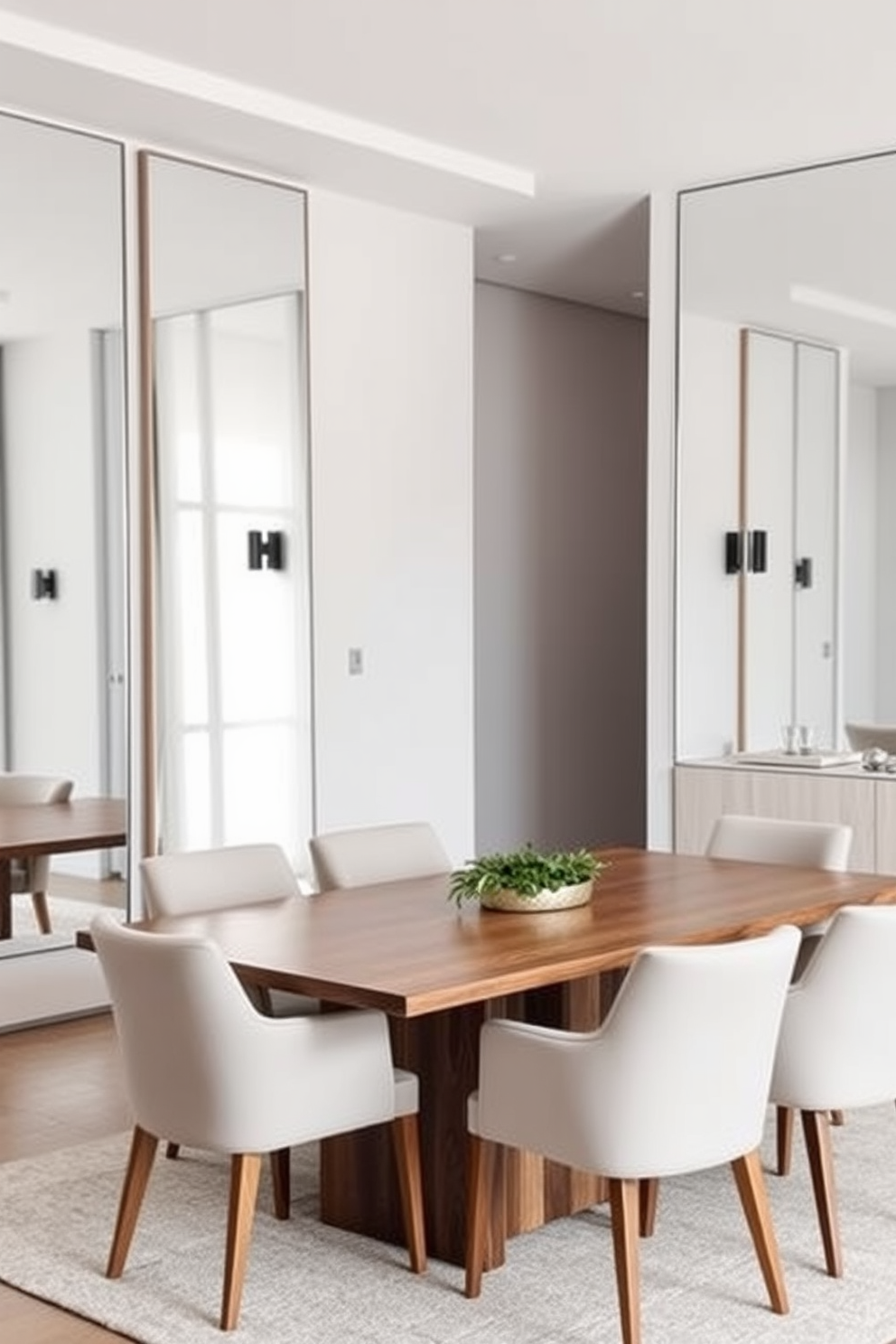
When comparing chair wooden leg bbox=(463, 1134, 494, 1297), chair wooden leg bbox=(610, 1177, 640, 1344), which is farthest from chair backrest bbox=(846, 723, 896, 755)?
chair wooden leg bbox=(610, 1177, 640, 1344)

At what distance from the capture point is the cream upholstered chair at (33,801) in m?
5.46

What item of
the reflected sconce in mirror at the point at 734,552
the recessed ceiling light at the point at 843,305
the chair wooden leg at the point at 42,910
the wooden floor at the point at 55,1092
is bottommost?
the wooden floor at the point at 55,1092

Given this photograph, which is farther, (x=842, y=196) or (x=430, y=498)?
(x=430, y=498)

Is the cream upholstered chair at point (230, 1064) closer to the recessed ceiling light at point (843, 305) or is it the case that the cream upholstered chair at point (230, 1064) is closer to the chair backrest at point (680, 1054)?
the chair backrest at point (680, 1054)

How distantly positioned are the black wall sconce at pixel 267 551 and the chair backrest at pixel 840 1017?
331cm

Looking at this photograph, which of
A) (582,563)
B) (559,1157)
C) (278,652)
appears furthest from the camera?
(582,563)

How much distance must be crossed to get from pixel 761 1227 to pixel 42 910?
3046 mm

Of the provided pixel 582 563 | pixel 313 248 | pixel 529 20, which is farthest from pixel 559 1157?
pixel 582 563

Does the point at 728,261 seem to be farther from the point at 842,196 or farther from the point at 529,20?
the point at 529,20

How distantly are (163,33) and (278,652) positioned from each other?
→ 89.1 inches

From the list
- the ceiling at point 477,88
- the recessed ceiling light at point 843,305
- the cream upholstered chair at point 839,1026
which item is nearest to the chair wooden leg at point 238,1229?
the cream upholstered chair at point 839,1026

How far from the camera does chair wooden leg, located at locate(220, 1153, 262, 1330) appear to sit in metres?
3.16

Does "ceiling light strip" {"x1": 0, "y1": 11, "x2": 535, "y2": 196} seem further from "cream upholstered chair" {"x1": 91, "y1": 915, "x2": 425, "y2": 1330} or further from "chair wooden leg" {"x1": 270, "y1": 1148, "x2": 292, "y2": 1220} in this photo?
"chair wooden leg" {"x1": 270, "y1": 1148, "x2": 292, "y2": 1220}

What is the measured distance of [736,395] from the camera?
645 cm
